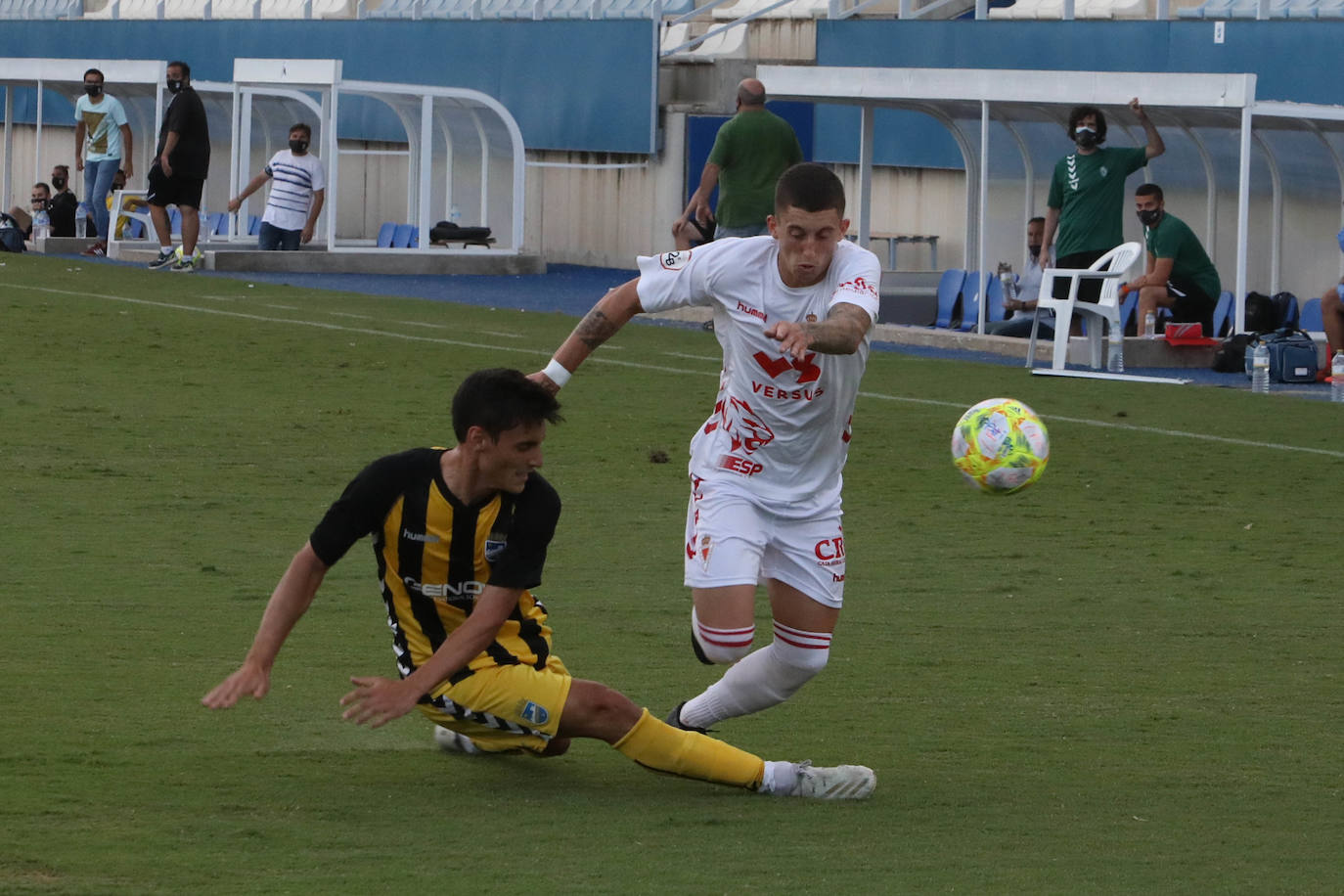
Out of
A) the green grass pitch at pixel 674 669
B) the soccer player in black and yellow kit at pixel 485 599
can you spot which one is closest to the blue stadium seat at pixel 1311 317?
the green grass pitch at pixel 674 669

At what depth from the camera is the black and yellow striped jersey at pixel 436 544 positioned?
5156 millimetres

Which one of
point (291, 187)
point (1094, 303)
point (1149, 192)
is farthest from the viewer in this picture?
point (291, 187)

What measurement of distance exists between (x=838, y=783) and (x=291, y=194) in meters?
21.4

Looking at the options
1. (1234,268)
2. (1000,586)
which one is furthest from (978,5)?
(1000,586)

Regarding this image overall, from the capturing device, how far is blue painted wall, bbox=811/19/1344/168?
20359mm

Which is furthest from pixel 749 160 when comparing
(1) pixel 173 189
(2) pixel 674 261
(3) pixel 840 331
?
(3) pixel 840 331

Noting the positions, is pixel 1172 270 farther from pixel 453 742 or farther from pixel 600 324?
pixel 453 742

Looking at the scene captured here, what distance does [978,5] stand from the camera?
83.3ft

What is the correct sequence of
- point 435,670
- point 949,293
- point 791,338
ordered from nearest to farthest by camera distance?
1. point 435,670
2. point 791,338
3. point 949,293

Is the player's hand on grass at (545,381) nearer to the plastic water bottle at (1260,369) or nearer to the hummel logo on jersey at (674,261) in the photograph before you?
the hummel logo on jersey at (674,261)

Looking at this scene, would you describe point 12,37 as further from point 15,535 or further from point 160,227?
point 15,535

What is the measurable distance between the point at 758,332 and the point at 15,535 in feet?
→ 13.8

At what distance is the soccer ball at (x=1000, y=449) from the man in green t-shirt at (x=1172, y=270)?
10.1m

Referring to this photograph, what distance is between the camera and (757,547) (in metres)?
5.74
